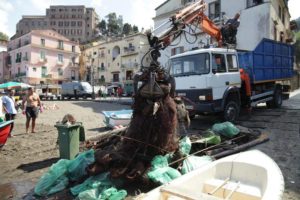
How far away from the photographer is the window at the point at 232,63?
10.5 m

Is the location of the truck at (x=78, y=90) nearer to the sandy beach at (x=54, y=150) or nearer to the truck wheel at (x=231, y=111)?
the sandy beach at (x=54, y=150)

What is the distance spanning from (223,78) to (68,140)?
5.98 m

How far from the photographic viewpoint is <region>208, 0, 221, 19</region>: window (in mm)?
24531

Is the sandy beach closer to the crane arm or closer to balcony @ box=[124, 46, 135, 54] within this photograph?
the crane arm

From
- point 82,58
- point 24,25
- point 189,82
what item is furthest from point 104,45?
point 24,25

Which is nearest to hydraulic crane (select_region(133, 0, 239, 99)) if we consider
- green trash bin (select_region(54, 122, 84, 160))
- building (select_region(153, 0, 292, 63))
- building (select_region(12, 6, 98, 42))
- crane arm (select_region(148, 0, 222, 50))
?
crane arm (select_region(148, 0, 222, 50))

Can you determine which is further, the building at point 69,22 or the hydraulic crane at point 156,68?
the building at point 69,22

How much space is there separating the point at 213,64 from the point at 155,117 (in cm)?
505

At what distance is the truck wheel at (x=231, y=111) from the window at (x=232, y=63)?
1.23 meters

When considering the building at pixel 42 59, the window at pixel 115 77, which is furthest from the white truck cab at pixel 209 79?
the building at pixel 42 59

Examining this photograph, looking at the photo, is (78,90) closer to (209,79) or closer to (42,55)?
(42,55)

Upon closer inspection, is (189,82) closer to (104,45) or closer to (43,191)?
(43,191)

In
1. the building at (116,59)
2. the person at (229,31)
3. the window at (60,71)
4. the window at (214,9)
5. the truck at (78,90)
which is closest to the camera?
the person at (229,31)

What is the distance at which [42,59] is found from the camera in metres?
56.0
